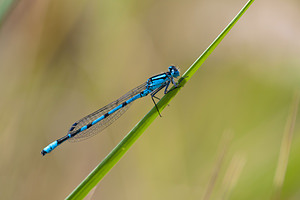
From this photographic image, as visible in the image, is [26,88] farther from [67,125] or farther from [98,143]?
[98,143]

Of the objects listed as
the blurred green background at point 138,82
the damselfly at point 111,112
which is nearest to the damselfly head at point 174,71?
the damselfly at point 111,112

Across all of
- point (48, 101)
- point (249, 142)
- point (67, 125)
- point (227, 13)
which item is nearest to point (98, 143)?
point (67, 125)

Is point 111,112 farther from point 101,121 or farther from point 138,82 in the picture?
point 138,82

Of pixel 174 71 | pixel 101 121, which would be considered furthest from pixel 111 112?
pixel 174 71

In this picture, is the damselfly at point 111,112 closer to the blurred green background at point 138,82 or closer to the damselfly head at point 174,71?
the damselfly head at point 174,71

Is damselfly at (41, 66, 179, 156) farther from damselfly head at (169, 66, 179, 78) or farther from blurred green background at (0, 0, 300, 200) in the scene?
blurred green background at (0, 0, 300, 200)
